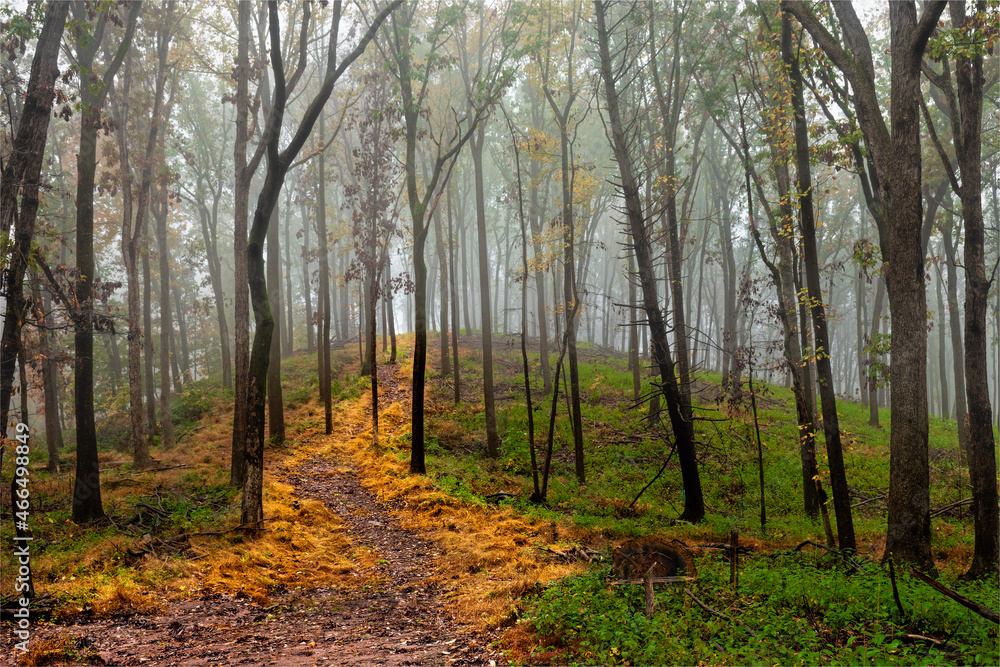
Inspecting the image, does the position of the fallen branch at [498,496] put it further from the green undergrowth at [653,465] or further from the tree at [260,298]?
the tree at [260,298]

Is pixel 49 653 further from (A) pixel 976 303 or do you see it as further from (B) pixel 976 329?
(A) pixel 976 303

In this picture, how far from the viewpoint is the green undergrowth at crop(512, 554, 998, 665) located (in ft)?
14.7

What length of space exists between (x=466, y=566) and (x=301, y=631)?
9.00 feet

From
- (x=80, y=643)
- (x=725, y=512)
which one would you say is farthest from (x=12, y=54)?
(x=725, y=512)

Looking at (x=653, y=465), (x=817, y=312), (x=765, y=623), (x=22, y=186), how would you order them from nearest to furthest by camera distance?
(x=765, y=623) → (x=22, y=186) → (x=817, y=312) → (x=653, y=465)

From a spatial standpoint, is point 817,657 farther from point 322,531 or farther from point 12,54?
point 12,54

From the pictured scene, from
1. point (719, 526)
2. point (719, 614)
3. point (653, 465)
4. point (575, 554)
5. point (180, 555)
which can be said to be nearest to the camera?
point (719, 614)

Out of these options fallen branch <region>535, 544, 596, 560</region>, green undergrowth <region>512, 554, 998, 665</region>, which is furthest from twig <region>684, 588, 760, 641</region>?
fallen branch <region>535, 544, 596, 560</region>

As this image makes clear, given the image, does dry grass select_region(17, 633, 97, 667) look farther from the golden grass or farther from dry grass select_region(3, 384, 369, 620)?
dry grass select_region(3, 384, 369, 620)

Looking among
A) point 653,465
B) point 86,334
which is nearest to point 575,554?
point 653,465

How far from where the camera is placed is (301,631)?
19.6 feet

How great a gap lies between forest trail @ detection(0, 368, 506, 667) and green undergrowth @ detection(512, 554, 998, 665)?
98 cm

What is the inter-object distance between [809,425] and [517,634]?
6302 mm

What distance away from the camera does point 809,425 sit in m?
8.86
